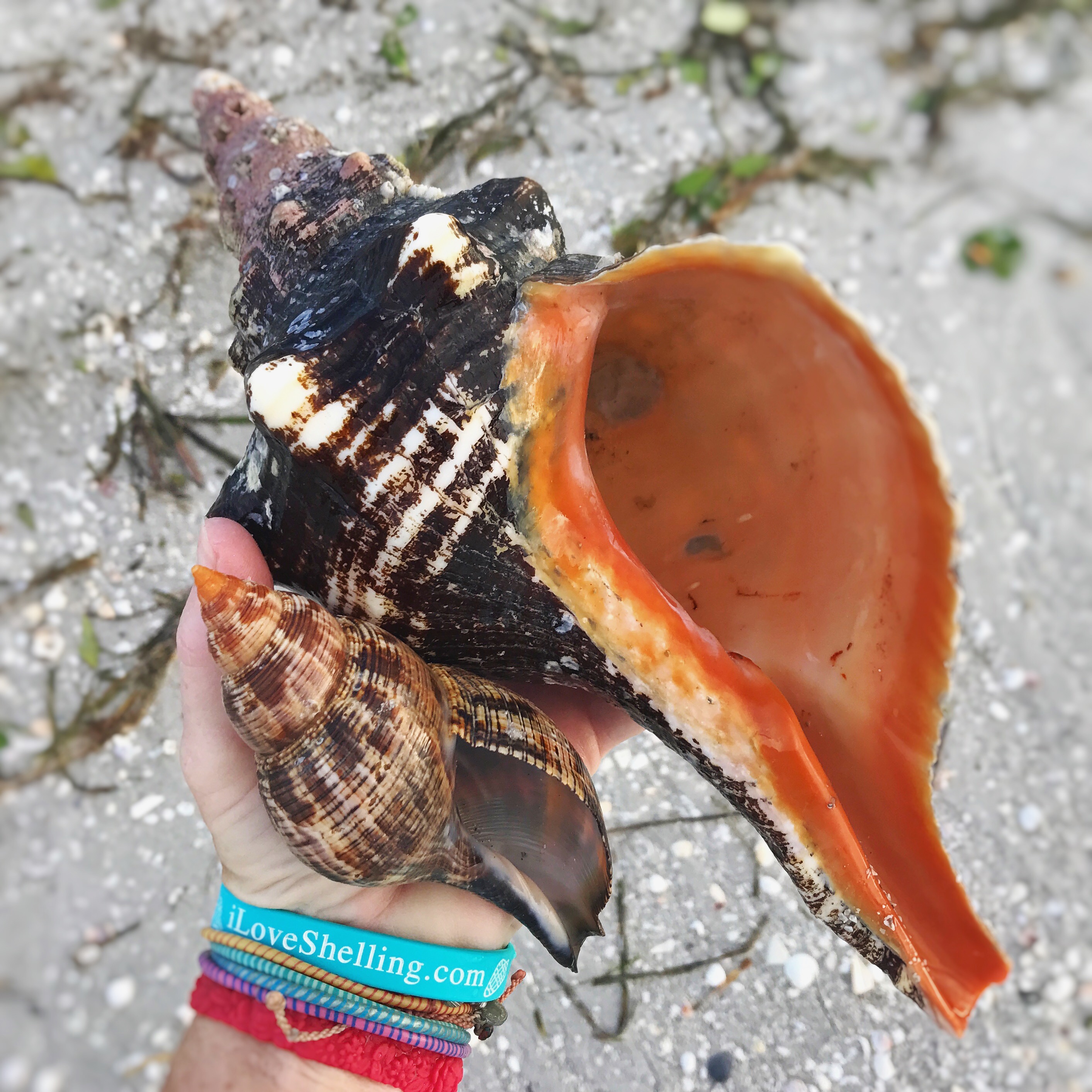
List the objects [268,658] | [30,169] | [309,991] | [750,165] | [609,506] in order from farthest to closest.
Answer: [750,165] < [30,169] < [609,506] < [309,991] < [268,658]

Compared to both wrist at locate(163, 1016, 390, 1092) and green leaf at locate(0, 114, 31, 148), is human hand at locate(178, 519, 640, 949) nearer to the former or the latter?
wrist at locate(163, 1016, 390, 1092)

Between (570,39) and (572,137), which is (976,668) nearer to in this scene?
(572,137)

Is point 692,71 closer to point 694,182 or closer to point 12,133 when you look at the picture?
point 694,182

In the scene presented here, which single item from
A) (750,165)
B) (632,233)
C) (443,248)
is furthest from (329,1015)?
(750,165)

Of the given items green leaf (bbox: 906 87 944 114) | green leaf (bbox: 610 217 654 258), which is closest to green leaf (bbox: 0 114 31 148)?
green leaf (bbox: 610 217 654 258)

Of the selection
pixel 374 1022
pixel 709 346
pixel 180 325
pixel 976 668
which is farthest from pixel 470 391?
pixel 976 668
